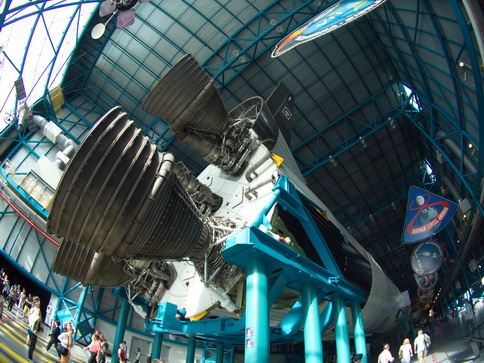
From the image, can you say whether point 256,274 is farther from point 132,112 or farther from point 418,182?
point 418,182

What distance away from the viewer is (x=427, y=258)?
22.8 metres

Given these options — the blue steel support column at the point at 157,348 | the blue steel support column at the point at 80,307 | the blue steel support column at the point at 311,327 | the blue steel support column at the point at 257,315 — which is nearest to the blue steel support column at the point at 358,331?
the blue steel support column at the point at 311,327

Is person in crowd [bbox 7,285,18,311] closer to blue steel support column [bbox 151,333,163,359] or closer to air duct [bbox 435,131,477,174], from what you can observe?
blue steel support column [bbox 151,333,163,359]

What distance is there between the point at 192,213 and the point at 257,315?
3.33m

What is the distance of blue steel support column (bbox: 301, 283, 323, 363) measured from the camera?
10.2m

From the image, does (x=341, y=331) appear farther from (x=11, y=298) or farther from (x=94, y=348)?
(x=11, y=298)

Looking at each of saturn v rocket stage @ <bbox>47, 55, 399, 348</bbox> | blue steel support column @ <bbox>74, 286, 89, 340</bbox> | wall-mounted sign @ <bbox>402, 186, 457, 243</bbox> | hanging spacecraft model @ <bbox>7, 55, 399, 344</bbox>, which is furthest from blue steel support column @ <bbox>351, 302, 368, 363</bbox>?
blue steel support column @ <bbox>74, 286, 89, 340</bbox>

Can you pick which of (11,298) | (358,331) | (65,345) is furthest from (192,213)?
(11,298)

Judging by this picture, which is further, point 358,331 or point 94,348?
point 358,331

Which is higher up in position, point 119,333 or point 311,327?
point 119,333

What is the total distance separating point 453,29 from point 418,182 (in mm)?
23546

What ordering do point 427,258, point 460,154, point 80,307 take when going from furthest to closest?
1. point 80,307
2. point 427,258
3. point 460,154

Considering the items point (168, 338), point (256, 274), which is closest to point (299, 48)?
point (256, 274)

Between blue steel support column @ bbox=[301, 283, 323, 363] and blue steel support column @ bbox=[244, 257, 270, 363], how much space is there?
7.50 ft
